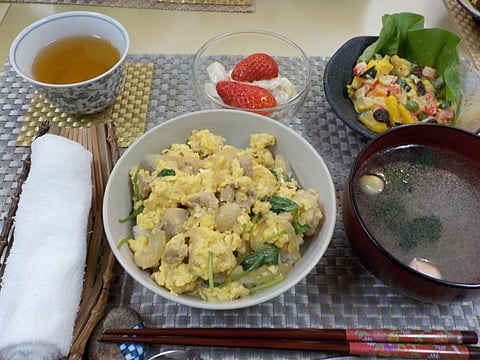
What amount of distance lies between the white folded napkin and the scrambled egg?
0.46 feet

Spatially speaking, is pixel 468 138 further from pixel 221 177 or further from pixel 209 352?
pixel 209 352

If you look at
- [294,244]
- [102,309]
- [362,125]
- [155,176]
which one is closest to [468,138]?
[362,125]

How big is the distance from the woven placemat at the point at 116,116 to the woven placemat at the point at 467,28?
1.38m

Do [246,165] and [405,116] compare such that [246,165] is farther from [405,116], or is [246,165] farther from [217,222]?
[405,116]

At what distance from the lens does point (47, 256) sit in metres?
0.93

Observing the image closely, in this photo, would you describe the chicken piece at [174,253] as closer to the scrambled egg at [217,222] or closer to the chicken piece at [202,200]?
the scrambled egg at [217,222]

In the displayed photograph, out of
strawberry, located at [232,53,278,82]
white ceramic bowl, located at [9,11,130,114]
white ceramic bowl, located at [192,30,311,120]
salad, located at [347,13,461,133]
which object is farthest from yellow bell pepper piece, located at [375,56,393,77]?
white ceramic bowl, located at [9,11,130,114]

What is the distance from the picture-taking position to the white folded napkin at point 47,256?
839 millimetres

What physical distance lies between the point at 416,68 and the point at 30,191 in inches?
53.1

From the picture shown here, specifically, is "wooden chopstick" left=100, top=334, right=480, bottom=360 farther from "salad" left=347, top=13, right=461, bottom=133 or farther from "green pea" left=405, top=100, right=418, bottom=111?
"green pea" left=405, top=100, right=418, bottom=111

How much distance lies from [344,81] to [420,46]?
1.22 feet

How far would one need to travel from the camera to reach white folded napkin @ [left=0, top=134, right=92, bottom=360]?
839 millimetres

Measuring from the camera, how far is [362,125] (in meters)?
1.30

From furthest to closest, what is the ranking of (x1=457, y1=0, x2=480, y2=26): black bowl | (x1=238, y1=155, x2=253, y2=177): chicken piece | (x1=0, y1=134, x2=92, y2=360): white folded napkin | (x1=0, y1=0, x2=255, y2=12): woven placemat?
1. (x1=0, y1=0, x2=255, y2=12): woven placemat
2. (x1=457, y1=0, x2=480, y2=26): black bowl
3. (x1=238, y1=155, x2=253, y2=177): chicken piece
4. (x1=0, y1=134, x2=92, y2=360): white folded napkin
